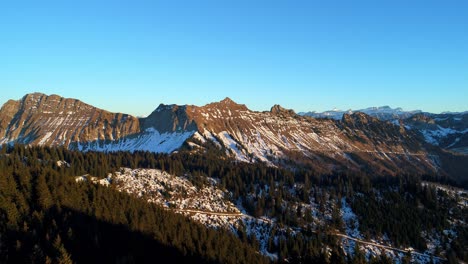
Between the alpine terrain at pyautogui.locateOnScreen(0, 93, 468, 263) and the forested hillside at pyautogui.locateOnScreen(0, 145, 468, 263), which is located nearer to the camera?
the forested hillside at pyautogui.locateOnScreen(0, 145, 468, 263)

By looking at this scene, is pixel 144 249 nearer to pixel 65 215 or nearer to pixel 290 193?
pixel 65 215

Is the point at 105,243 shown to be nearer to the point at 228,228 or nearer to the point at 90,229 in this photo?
the point at 90,229

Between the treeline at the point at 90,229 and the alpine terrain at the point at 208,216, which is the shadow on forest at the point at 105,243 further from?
the alpine terrain at the point at 208,216

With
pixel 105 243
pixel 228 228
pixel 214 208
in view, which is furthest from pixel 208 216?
pixel 105 243

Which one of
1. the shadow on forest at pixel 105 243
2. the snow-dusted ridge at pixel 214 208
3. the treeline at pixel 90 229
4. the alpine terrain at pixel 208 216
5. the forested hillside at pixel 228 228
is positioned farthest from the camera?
the snow-dusted ridge at pixel 214 208

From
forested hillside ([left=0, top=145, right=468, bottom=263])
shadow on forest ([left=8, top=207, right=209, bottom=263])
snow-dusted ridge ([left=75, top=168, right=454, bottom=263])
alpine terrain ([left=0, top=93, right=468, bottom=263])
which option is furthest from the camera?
snow-dusted ridge ([left=75, top=168, right=454, bottom=263])

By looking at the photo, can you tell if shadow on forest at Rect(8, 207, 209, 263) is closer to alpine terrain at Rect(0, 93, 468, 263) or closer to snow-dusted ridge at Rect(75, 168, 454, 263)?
alpine terrain at Rect(0, 93, 468, 263)

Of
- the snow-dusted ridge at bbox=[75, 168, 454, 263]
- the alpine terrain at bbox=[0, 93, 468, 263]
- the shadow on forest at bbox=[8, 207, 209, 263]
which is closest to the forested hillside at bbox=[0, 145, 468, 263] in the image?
the shadow on forest at bbox=[8, 207, 209, 263]

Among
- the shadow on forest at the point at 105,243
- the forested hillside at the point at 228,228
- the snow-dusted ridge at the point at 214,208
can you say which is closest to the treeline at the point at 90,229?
the shadow on forest at the point at 105,243

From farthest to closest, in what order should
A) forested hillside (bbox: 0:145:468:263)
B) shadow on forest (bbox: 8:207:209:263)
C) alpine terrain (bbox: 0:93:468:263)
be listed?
alpine terrain (bbox: 0:93:468:263)
forested hillside (bbox: 0:145:468:263)
shadow on forest (bbox: 8:207:209:263)
